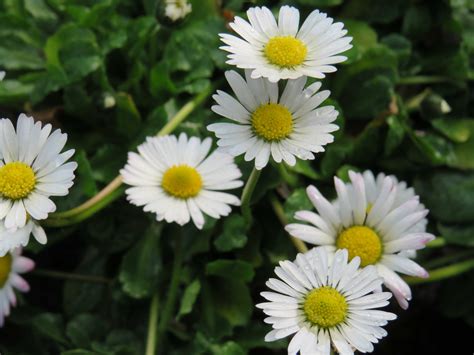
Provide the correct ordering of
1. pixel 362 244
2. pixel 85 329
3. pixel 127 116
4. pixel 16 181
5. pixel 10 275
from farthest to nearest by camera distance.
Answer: pixel 127 116
pixel 85 329
pixel 10 275
pixel 362 244
pixel 16 181

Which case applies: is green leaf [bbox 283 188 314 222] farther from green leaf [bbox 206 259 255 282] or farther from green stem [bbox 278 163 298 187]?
green leaf [bbox 206 259 255 282]

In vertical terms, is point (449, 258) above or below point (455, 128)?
below

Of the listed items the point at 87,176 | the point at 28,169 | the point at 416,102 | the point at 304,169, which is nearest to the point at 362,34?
the point at 416,102

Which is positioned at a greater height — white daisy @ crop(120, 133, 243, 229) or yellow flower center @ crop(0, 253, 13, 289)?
white daisy @ crop(120, 133, 243, 229)

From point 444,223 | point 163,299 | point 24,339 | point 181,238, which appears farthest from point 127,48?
point 444,223

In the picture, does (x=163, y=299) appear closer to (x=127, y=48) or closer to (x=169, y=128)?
(x=169, y=128)

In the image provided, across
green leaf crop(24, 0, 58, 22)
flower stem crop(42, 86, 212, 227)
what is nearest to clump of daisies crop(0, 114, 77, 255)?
flower stem crop(42, 86, 212, 227)

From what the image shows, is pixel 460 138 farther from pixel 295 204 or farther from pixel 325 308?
pixel 325 308
